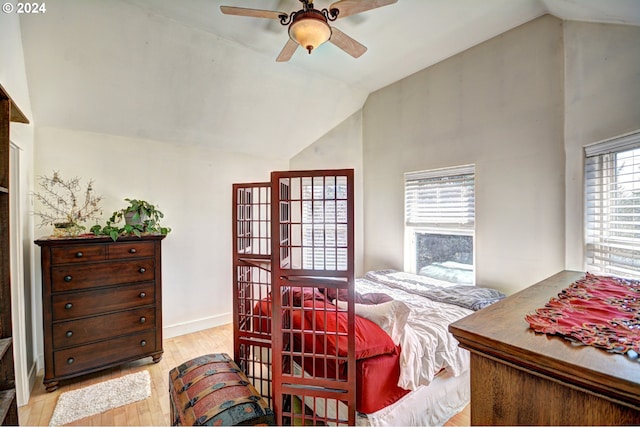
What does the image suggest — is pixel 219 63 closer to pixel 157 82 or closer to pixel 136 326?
pixel 157 82

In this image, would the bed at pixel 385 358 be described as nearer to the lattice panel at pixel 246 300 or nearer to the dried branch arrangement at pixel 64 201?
the lattice panel at pixel 246 300

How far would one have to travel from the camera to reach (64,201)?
2734 millimetres

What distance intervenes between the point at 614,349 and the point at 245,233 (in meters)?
2.09

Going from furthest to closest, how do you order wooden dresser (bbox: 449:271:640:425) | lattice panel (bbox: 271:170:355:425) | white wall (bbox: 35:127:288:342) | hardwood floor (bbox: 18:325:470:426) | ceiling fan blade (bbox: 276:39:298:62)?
white wall (bbox: 35:127:288:342), ceiling fan blade (bbox: 276:39:298:62), hardwood floor (bbox: 18:325:470:426), lattice panel (bbox: 271:170:355:425), wooden dresser (bbox: 449:271:640:425)

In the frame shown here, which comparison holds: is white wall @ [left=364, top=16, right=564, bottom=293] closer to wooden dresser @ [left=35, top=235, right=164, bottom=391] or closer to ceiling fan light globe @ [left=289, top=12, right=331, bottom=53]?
ceiling fan light globe @ [left=289, top=12, right=331, bottom=53]

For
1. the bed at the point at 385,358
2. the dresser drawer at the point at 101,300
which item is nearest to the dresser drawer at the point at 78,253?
the dresser drawer at the point at 101,300

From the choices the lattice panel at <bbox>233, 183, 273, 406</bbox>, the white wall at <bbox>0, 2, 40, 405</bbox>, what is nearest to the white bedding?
the lattice panel at <bbox>233, 183, 273, 406</bbox>

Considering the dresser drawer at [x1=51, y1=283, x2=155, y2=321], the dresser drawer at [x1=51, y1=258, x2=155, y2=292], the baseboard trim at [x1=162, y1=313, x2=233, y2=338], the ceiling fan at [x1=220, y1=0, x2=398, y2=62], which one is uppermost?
the ceiling fan at [x1=220, y1=0, x2=398, y2=62]

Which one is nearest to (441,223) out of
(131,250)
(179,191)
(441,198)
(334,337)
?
(441,198)

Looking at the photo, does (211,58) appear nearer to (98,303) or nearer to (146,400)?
(98,303)

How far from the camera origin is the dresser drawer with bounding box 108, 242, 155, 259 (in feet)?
8.31

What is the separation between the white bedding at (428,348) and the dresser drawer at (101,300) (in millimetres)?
2376

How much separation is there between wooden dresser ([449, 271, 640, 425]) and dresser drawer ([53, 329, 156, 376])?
2.90 m

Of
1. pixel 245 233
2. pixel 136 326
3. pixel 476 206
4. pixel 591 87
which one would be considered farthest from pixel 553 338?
pixel 136 326
